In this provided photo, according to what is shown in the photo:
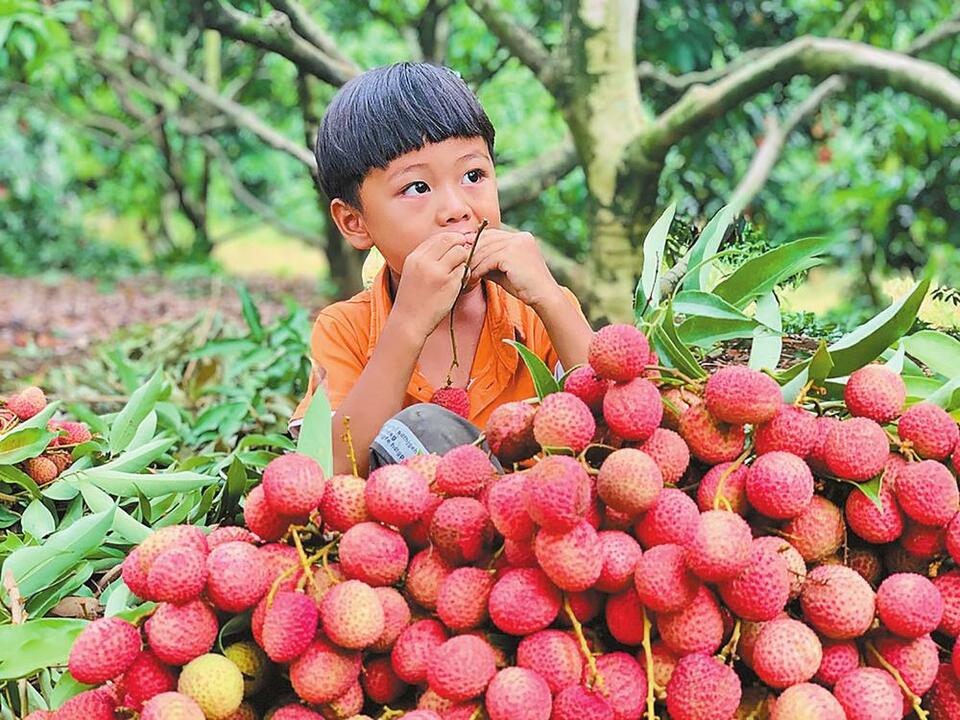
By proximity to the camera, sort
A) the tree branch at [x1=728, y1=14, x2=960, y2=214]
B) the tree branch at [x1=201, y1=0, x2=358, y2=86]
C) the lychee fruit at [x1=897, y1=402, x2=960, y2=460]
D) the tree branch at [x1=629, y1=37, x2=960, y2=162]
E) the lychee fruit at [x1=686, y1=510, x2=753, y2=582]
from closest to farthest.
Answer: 1. the lychee fruit at [x1=686, y1=510, x2=753, y2=582]
2. the lychee fruit at [x1=897, y1=402, x2=960, y2=460]
3. the tree branch at [x1=629, y1=37, x2=960, y2=162]
4. the tree branch at [x1=201, y1=0, x2=358, y2=86]
5. the tree branch at [x1=728, y1=14, x2=960, y2=214]

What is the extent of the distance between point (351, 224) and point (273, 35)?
975 mm

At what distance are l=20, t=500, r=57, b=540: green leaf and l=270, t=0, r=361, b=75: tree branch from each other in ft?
4.96

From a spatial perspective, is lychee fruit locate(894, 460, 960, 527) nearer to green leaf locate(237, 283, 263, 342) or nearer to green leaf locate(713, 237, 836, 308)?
green leaf locate(713, 237, 836, 308)

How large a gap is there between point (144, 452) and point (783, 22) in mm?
3130

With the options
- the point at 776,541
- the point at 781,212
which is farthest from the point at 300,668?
the point at 781,212

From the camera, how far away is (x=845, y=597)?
825mm

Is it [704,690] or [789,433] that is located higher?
[789,433]

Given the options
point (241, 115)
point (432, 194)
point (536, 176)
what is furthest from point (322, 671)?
point (241, 115)

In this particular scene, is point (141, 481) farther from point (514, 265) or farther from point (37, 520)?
point (514, 265)

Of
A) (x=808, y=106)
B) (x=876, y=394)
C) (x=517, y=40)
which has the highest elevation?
(x=517, y=40)

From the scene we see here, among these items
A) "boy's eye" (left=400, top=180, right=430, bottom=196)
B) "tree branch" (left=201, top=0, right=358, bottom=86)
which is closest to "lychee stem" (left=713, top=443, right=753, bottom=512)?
"boy's eye" (left=400, top=180, right=430, bottom=196)

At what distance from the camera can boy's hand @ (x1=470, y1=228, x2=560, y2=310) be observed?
1.38 metres

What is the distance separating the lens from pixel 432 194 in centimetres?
150

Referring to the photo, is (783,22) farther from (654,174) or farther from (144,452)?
(144,452)
